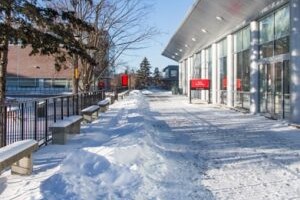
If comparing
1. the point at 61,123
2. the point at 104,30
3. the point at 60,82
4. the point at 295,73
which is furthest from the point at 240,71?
the point at 60,82

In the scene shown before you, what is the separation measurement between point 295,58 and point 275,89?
10.7ft

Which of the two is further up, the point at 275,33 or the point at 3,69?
the point at 275,33

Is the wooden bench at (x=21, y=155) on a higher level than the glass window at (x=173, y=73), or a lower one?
lower

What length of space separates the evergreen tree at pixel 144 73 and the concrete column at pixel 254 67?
95955 mm

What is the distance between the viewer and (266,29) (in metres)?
22.1

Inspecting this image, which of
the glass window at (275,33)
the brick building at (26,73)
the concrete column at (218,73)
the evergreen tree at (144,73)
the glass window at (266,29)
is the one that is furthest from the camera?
the evergreen tree at (144,73)

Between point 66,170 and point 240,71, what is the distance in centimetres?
2086

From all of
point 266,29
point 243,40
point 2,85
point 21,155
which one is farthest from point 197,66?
point 21,155

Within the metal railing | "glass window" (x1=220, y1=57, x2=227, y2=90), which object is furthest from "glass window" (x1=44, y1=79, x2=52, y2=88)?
the metal railing

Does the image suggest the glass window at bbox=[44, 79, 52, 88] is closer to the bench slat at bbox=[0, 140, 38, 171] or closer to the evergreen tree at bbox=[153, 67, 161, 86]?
the evergreen tree at bbox=[153, 67, 161, 86]

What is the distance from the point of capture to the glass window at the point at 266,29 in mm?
21103

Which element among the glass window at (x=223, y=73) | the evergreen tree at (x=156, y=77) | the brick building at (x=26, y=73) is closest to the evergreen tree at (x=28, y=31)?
the glass window at (x=223, y=73)

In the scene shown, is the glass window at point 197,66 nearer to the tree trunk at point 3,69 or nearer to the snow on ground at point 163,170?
the snow on ground at point 163,170

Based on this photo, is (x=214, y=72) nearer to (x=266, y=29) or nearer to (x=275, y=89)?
(x=266, y=29)
